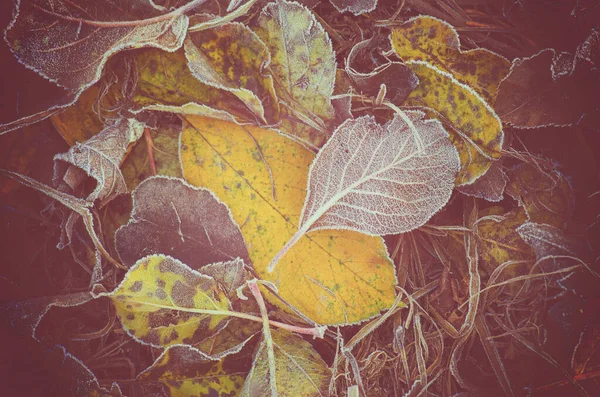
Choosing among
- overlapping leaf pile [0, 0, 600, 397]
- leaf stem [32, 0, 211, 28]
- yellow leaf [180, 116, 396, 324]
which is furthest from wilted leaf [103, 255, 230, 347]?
leaf stem [32, 0, 211, 28]

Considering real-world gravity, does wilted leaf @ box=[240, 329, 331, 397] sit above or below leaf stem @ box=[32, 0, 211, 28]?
below

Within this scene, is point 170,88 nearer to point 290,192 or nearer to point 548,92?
point 290,192

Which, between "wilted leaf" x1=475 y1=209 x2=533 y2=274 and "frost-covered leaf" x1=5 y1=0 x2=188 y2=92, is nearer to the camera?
"frost-covered leaf" x1=5 y1=0 x2=188 y2=92

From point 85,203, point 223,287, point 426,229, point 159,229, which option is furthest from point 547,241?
point 85,203

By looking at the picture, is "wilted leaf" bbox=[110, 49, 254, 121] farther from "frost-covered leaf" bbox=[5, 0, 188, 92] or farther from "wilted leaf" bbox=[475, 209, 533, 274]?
"wilted leaf" bbox=[475, 209, 533, 274]

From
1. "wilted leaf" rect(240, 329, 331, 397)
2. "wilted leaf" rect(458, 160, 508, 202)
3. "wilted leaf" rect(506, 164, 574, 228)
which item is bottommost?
"wilted leaf" rect(240, 329, 331, 397)

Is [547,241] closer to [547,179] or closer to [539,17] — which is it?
[547,179]

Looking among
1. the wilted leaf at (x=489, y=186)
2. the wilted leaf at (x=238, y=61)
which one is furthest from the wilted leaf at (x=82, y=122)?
the wilted leaf at (x=489, y=186)
